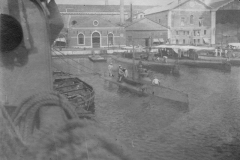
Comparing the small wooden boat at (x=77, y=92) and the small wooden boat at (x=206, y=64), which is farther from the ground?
the small wooden boat at (x=206, y=64)

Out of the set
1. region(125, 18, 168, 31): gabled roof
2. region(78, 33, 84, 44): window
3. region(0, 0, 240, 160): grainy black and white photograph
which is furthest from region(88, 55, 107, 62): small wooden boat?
region(125, 18, 168, 31): gabled roof

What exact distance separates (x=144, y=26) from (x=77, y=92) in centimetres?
1752

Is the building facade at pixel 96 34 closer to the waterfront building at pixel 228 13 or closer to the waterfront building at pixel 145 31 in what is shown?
the waterfront building at pixel 145 31

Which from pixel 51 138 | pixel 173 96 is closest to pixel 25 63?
pixel 51 138

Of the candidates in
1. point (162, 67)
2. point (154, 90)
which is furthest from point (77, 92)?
point (162, 67)

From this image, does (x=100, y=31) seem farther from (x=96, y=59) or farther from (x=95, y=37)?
(x=96, y=59)

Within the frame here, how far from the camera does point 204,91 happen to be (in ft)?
35.0

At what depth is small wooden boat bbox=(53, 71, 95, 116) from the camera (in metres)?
7.16

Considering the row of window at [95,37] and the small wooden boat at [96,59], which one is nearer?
the small wooden boat at [96,59]

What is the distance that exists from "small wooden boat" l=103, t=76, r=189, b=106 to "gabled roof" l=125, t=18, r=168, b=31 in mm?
11163

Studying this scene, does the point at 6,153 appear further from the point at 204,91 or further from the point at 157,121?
the point at 204,91

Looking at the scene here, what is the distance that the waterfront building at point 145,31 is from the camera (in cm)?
2303

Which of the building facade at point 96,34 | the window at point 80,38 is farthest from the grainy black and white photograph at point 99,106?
the window at point 80,38

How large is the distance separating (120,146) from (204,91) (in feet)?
33.3
